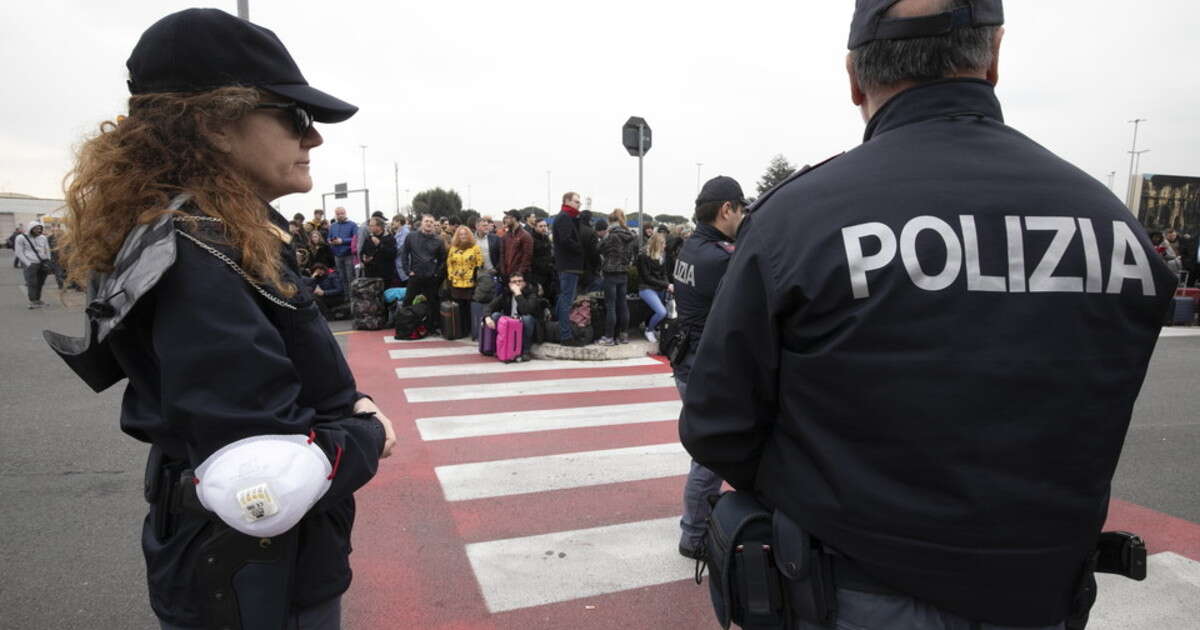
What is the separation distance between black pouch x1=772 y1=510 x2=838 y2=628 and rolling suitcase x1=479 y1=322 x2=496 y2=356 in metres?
8.09

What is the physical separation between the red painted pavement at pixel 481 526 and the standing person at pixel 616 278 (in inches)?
119

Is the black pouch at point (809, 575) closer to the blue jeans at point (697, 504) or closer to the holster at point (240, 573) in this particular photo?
the holster at point (240, 573)

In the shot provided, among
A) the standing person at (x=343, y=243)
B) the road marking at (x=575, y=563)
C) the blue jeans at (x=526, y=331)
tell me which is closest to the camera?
the road marking at (x=575, y=563)

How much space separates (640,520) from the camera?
4227mm

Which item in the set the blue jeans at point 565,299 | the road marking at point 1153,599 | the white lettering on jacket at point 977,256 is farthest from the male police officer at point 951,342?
the blue jeans at point 565,299

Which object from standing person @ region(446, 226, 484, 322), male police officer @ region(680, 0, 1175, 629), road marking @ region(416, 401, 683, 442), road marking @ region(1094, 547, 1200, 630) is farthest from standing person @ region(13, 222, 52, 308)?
road marking @ region(1094, 547, 1200, 630)

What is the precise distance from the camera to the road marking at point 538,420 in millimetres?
6000

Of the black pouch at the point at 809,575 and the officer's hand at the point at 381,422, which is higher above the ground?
the officer's hand at the point at 381,422

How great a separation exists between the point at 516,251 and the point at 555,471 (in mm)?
5756

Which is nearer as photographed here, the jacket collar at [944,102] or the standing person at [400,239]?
the jacket collar at [944,102]

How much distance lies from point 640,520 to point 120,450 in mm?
4121

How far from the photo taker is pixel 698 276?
3.65 metres

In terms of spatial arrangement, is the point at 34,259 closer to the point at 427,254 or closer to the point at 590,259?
the point at 427,254

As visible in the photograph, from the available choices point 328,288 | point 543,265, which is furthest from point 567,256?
point 328,288
